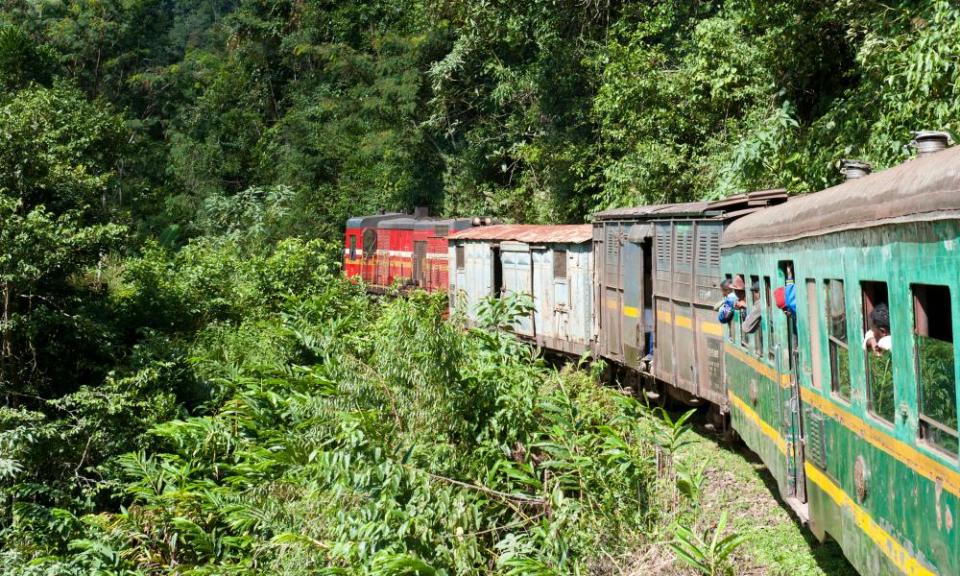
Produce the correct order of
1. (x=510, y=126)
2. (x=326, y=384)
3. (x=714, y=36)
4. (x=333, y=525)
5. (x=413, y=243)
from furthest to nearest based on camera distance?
(x=510, y=126) → (x=413, y=243) → (x=714, y=36) → (x=326, y=384) → (x=333, y=525)

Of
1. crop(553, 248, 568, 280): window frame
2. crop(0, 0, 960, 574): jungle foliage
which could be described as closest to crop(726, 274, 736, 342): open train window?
crop(0, 0, 960, 574): jungle foliage

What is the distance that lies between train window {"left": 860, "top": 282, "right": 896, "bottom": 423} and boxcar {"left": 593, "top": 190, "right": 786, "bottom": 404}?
214 inches

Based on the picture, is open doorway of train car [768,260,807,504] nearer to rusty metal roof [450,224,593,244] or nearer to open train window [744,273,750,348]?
open train window [744,273,750,348]

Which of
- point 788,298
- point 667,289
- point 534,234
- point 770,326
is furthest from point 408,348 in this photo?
point 534,234

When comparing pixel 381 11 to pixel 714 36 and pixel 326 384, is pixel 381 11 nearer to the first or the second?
pixel 714 36

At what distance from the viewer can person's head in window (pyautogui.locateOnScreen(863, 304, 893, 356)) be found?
4.95 metres

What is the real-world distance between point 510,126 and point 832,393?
27054mm

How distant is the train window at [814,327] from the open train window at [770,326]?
1.34 meters

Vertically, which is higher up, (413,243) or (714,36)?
(714,36)

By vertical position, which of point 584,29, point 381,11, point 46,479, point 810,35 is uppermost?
point 381,11

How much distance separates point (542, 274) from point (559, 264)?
741mm

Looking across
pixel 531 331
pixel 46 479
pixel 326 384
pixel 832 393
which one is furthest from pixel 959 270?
pixel 531 331

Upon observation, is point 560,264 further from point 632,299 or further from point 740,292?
point 740,292

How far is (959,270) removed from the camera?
12.4 ft
